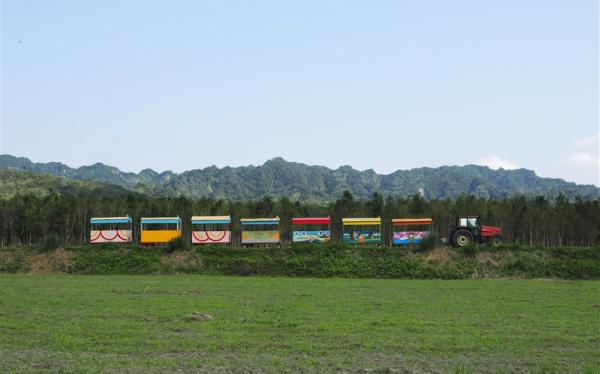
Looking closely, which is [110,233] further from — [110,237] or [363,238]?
[363,238]

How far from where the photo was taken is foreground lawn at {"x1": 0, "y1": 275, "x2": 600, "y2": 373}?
14547 millimetres

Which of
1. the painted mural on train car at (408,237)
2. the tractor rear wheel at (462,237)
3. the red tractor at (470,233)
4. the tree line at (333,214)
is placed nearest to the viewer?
the tractor rear wheel at (462,237)

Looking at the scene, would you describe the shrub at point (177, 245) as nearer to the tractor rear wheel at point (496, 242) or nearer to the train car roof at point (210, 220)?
the train car roof at point (210, 220)

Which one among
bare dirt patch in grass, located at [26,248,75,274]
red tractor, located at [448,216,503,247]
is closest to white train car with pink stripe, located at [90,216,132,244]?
bare dirt patch in grass, located at [26,248,75,274]

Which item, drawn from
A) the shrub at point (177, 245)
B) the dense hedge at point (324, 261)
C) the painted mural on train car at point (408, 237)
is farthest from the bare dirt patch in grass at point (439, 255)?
the shrub at point (177, 245)

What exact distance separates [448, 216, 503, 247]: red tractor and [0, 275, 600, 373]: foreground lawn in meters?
23.5

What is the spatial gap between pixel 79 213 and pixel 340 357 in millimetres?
68863

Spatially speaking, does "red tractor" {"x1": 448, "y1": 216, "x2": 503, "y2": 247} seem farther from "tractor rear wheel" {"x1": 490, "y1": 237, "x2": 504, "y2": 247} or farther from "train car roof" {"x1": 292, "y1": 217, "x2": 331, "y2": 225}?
"train car roof" {"x1": 292, "y1": 217, "x2": 331, "y2": 225}

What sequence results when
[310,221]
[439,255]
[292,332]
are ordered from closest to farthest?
[292,332]
[439,255]
[310,221]

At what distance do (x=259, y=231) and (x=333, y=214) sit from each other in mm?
20665

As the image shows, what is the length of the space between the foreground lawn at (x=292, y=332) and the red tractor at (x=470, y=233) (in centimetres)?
2348

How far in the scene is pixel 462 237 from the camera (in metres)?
55.6

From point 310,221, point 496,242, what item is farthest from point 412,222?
point 310,221

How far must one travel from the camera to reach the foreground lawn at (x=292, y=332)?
14547mm
